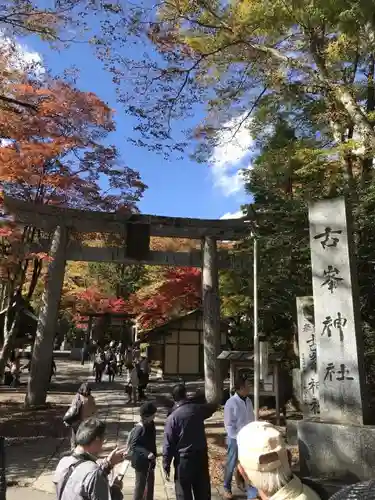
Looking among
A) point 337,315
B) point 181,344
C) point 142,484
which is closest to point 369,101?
point 337,315

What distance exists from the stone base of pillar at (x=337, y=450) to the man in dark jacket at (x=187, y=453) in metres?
1.57

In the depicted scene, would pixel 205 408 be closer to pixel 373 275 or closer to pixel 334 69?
pixel 373 275

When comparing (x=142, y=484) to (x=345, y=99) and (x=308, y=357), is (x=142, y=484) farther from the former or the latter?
(x=345, y=99)

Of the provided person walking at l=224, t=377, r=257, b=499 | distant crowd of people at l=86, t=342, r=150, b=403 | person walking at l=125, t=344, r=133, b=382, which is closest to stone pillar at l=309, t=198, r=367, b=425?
person walking at l=224, t=377, r=257, b=499

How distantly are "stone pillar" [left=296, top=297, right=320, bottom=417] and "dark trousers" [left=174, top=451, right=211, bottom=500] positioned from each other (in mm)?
4372

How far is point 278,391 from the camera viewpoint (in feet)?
32.1

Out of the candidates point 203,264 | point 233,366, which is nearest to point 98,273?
point 203,264

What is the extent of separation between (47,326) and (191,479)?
9356 mm

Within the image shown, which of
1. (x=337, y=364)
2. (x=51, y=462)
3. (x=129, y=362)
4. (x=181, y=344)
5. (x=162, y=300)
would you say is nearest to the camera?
(x=337, y=364)

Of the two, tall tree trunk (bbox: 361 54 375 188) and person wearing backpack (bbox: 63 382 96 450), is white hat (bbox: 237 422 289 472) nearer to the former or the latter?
person wearing backpack (bbox: 63 382 96 450)

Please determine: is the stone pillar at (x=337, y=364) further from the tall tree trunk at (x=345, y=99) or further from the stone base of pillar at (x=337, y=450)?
the tall tree trunk at (x=345, y=99)

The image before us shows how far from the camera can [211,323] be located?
13.7 meters

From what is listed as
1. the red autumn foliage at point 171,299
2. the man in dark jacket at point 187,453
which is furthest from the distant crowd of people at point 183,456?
the red autumn foliage at point 171,299

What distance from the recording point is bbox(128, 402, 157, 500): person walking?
4.60 meters
